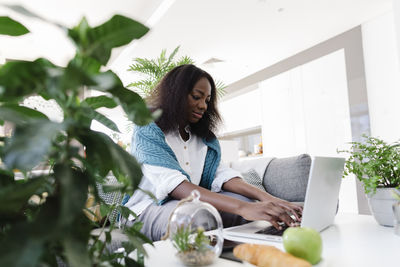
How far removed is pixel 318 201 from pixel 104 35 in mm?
773

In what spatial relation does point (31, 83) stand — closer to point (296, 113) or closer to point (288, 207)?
point (288, 207)

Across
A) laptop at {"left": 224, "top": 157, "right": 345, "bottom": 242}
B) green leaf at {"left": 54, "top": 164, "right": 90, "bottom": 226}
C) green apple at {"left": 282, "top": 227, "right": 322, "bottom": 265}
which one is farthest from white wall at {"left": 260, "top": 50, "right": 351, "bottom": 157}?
green leaf at {"left": 54, "top": 164, "right": 90, "bottom": 226}

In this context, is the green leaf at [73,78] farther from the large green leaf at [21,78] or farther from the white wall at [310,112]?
the white wall at [310,112]

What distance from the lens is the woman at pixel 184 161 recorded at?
119 cm

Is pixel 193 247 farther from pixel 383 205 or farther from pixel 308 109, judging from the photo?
pixel 308 109

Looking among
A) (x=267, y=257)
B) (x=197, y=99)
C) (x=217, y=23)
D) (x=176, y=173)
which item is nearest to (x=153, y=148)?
(x=176, y=173)

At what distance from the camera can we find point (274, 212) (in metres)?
0.96

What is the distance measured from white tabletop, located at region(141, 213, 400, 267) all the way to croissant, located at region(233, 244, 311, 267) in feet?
0.09

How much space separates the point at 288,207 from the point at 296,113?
408 centimetres

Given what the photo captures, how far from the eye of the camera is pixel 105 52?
0.33 m

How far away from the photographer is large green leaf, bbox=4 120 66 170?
25 centimetres

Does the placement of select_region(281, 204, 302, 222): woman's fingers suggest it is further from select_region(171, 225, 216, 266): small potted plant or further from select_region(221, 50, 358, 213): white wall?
select_region(221, 50, 358, 213): white wall

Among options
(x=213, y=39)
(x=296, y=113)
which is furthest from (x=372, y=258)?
(x=296, y=113)

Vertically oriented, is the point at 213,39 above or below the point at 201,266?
above
